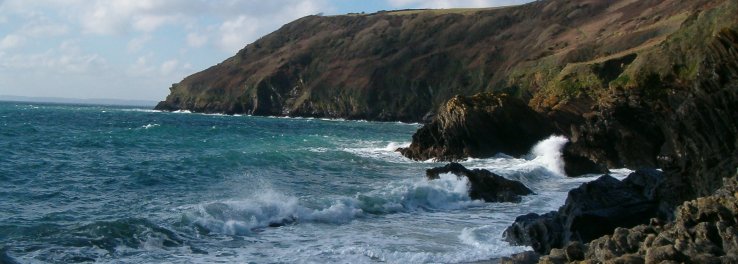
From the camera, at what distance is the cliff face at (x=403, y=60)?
97.4m

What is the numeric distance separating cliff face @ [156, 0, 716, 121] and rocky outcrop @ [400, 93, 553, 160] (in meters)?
36.6

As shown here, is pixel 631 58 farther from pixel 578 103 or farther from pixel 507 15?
pixel 507 15

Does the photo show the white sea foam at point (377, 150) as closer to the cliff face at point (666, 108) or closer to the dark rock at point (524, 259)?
the cliff face at point (666, 108)

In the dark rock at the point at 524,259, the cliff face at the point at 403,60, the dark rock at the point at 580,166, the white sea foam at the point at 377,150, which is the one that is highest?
the cliff face at the point at 403,60

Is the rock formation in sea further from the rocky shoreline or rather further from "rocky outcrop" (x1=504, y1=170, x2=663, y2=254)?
"rocky outcrop" (x1=504, y1=170, x2=663, y2=254)

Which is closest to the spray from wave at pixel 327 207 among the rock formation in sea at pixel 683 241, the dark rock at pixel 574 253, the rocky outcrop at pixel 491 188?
the rocky outcrop at pixel 491 188

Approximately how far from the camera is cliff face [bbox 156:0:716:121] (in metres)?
97.4

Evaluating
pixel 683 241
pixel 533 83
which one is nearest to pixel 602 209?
pixel 683 241

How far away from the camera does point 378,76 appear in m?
114

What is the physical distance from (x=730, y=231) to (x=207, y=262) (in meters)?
9.46

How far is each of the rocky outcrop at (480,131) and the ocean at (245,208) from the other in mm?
2876

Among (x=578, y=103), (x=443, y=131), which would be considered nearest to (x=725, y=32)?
(x=443, y=131)

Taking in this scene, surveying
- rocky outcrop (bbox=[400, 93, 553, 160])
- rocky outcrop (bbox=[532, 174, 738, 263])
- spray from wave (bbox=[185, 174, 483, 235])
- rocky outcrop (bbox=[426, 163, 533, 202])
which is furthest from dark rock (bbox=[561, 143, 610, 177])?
rocky outcrop (bbox=[532, 174, 738, 263])

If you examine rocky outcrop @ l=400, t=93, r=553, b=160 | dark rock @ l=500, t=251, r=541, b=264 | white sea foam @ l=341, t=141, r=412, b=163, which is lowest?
dark rock @ l=500, t=251, r=541, b=264
